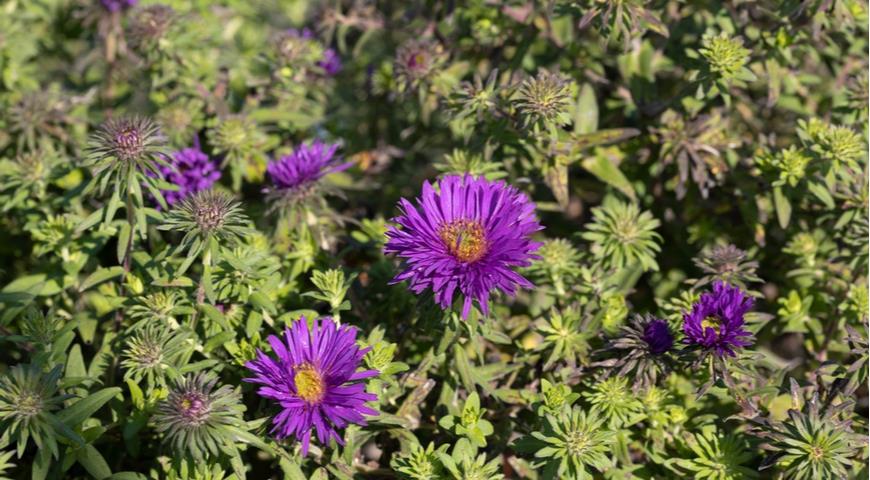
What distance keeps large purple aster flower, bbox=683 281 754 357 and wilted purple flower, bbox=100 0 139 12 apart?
2130 mm

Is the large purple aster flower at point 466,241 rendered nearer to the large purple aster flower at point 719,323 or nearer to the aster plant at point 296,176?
the large purple aster flower at point 719,323

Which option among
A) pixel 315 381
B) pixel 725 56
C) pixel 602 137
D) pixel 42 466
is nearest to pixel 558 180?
pixel 602 137

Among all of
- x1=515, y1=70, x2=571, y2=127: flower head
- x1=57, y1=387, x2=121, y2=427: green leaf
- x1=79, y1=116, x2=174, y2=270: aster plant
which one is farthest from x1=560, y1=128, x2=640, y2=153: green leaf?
x1=57, y1=387, x2=121, y2=427: green leaf

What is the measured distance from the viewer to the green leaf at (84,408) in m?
1.57

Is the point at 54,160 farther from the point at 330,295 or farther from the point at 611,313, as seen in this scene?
the point at 611,313

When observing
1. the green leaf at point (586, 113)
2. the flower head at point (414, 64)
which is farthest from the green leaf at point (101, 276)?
the green leaf at point (586, 113)

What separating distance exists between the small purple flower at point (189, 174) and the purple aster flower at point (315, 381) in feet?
2.33

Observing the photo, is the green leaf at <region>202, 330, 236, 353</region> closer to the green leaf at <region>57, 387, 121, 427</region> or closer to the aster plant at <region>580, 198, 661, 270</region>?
the green leaf at <region>57, 387, 121, 427</region>

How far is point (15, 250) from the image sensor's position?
2.41m

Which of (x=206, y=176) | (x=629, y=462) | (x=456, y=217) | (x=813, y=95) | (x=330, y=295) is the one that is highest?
(x=813, y=95)

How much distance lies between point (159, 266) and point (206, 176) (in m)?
0.48

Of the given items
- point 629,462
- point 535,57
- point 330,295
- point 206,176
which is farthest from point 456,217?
point 535,57

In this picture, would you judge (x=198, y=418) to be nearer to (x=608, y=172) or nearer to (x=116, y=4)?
(x=608, y=172)

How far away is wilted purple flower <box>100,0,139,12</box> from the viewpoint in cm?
273
